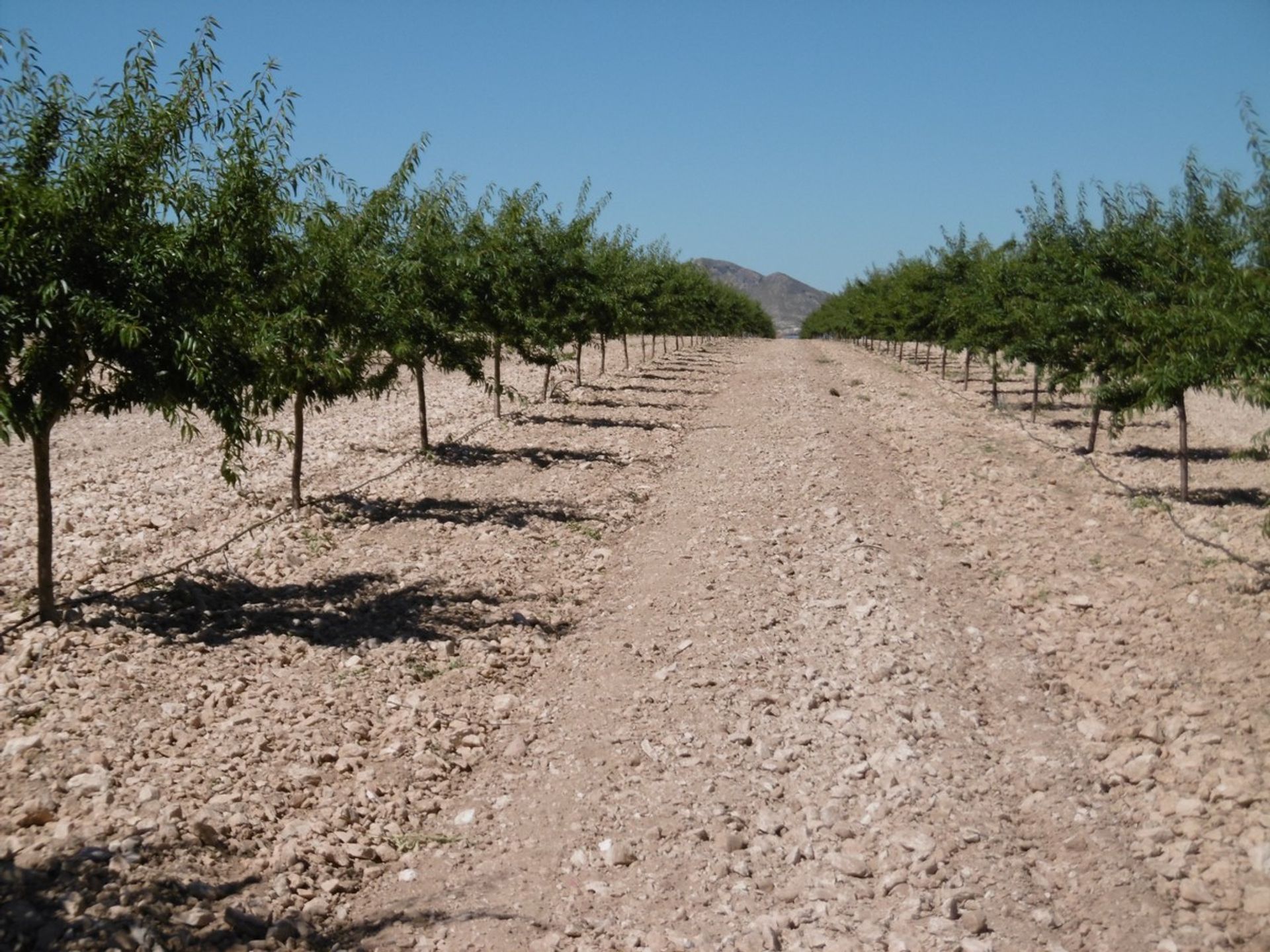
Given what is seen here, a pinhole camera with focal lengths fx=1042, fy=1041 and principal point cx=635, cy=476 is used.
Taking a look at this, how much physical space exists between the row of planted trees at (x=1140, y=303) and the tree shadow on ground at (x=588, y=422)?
26.7ft

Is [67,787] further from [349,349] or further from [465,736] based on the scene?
[349,349]

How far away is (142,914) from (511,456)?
566 inches

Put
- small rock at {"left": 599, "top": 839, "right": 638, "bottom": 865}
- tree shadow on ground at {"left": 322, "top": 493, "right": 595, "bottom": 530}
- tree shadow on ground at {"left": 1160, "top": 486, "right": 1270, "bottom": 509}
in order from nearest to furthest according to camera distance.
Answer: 1. small rock at {"left": 599, "top": 839, "right": 638, "bottom": 865}
2. tree shadow on ground at {"left": 322, "top": 493, "right": 595, "bottom": 530}
3. tree shadow on ground at {"left": 1160, "top": 486, "right": 1270, "bottom": 509}

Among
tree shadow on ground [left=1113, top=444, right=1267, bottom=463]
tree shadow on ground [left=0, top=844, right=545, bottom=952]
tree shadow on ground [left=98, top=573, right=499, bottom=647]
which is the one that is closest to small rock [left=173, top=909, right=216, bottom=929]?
tree shadow on ground [left=0, top=844, right=545, bottom=952]

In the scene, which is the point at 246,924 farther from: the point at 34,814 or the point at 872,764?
the point at 872,764

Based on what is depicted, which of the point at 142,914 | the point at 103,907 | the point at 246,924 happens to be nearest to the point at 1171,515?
the point at 246,924

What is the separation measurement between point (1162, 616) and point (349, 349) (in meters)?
10.2

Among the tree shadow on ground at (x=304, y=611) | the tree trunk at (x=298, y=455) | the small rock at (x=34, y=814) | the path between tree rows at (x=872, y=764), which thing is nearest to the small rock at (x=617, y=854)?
the path between tree rows at (x=872, y=764)

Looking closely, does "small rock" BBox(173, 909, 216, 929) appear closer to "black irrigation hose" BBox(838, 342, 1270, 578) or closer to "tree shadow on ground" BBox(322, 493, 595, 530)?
"tree shadow on ground" BBox(322, 493, 595, 530)

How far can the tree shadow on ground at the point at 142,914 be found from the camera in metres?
4.82

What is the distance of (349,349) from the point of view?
1391 centimetres

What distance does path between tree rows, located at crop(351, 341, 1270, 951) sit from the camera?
5.47 meters

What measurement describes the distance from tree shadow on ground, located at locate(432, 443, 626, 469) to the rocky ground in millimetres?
3067

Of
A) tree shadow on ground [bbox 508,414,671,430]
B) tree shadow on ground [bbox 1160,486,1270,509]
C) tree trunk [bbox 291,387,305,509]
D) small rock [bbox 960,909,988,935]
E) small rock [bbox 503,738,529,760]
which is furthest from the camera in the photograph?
tree shadow on ground [bbox 508,414,671,430]
